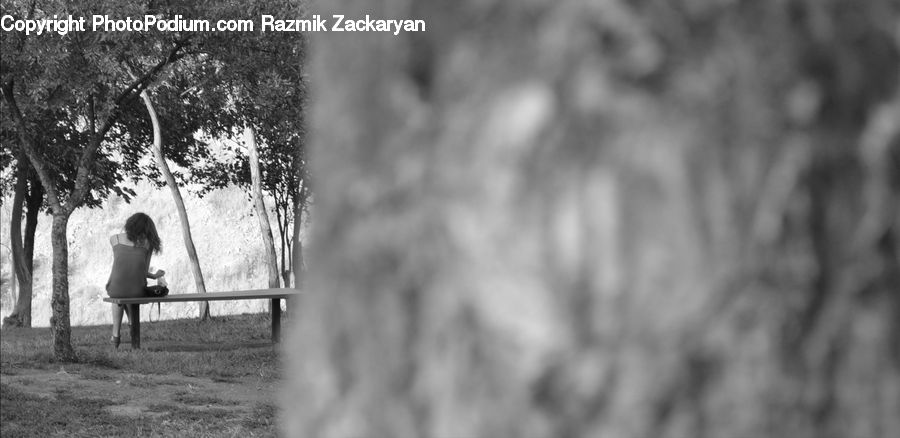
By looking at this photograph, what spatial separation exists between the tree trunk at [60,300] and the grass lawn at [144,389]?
190 millimetres

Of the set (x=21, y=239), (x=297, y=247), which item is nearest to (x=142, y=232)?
(x=21, y=239)

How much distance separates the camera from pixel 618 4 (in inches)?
41.1

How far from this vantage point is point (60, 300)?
10.5 metres

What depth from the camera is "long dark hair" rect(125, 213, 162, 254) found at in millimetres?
12422

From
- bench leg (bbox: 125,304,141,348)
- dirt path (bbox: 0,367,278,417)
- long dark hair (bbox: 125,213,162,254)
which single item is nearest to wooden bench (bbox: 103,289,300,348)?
bench leg (bbox: 125,304,141,348)

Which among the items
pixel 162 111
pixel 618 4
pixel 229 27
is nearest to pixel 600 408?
pixel 618 4

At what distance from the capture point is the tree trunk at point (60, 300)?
10.4 metres

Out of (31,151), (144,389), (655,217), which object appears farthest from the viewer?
(31,151)

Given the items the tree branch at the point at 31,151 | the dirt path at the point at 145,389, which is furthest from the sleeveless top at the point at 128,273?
the dirt path at the point at 145,389

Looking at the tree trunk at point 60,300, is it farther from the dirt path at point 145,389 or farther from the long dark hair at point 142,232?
the long dark hair at point 142,232

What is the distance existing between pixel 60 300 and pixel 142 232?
2.15 meters

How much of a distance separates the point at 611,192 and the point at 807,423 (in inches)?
12.7

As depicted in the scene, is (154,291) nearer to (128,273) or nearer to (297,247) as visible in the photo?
(128,273)

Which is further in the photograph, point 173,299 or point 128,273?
point 128,273
